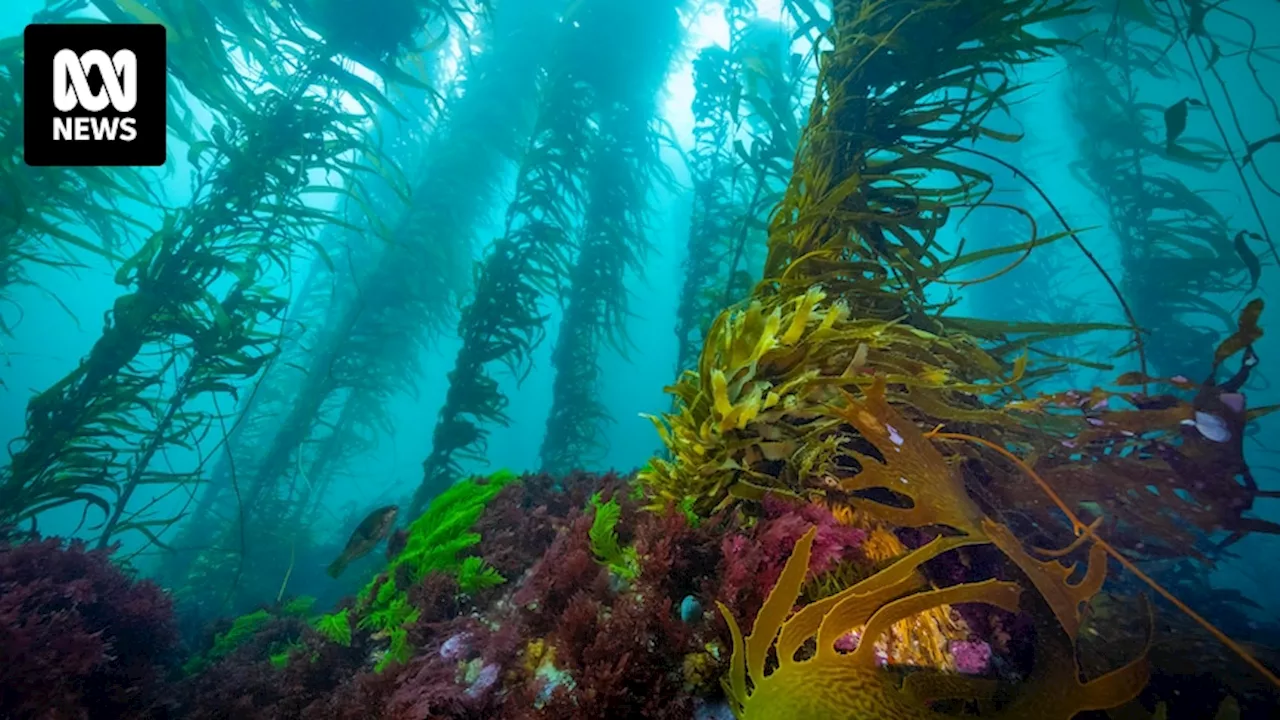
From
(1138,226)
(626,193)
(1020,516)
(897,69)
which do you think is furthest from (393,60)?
(1138,226)

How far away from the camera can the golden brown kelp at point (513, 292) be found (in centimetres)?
624

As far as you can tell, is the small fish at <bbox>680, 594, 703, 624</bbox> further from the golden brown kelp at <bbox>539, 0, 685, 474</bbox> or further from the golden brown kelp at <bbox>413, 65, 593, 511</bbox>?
the golden brown kelp at <bbox>539, 0, 685, 474</bbox>

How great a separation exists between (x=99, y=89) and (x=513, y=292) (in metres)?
3.82

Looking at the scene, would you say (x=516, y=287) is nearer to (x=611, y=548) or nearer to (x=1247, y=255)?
(x=611, y=548)

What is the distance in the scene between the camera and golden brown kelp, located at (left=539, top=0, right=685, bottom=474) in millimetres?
7926

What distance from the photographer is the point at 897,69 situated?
293 centimetres

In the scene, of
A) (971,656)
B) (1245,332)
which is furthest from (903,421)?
(1245,332)

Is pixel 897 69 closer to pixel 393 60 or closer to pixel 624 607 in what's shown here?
pixel 624 607

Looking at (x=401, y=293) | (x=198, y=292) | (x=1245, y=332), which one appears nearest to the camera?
(x=1245, y=332)

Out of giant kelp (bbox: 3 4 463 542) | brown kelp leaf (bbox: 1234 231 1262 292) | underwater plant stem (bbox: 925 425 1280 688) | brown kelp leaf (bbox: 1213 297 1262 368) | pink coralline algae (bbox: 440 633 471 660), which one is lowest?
underwater plant stem (bbox: 925 425 1280 688)

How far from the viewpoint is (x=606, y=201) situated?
29.0 ft

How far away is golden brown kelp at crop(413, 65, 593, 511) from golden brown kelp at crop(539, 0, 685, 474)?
0.66m

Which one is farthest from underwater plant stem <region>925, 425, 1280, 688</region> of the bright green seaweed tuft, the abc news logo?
the abc news logo

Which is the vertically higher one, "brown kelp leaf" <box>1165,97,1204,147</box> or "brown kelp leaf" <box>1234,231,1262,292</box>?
"brown kelp leaf" <box>1165,97,1204,147</box>
